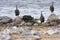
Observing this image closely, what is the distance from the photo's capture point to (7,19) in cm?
1175

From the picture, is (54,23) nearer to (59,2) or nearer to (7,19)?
(7,19)

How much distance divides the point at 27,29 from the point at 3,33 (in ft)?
3.46

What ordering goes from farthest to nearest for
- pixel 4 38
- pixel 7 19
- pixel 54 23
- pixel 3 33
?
1. pixel 7 19
2. pixel 54 23
3. pixel 3 33
4. pixel 4 38

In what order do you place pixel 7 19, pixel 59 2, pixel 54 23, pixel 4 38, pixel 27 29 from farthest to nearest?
1. pixel 59 2
2. pixel 7 19
3. pixel 54 23
4. pixel 27 29
5. pixel 4 38

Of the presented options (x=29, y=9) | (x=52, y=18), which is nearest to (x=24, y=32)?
(x=52, y=18)

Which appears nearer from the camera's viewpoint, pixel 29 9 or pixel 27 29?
pixel 27 29

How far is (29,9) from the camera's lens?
Answer: 1723cm

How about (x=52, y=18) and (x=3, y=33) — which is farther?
(x=52, y=18)

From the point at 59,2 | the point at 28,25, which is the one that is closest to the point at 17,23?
the point at 28,25

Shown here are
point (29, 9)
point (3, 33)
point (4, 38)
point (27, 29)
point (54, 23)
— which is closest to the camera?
point (4, 38)

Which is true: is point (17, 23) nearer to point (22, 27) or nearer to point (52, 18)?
point (22, 27)

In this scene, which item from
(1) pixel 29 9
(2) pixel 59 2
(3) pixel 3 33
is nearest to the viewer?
(3) pixel 3 33

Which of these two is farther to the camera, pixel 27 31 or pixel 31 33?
pixel 27 31

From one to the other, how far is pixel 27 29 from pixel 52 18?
156cm
